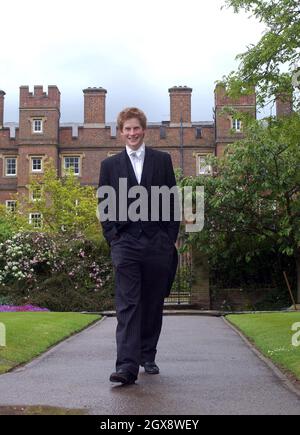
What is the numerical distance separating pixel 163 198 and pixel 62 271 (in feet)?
52.9

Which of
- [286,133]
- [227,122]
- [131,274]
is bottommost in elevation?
[131,274]

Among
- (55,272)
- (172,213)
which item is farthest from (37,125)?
(172,213)

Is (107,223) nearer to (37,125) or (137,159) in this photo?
(137,159)

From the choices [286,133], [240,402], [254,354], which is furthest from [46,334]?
[240,402]

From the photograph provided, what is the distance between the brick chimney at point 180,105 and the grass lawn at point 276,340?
3915 cm

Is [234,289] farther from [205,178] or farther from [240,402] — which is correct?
[240,402]

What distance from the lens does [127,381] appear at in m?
5.43

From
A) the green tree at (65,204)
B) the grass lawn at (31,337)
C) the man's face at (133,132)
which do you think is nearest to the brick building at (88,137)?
the green tree at (65,204)

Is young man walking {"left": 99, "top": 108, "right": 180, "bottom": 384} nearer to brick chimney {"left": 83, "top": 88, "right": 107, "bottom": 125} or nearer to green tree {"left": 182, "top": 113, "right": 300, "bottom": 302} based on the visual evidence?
green tree {"left": 182, "top": 113, "right": 300, "bottom": 302}

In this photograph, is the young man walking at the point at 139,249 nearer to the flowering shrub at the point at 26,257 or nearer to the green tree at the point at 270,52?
the green tree at the point at 270,52

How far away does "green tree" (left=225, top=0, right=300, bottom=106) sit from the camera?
1030 cm

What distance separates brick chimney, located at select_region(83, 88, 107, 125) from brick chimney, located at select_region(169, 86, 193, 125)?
5129 millimetres

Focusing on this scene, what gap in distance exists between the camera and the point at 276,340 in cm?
920

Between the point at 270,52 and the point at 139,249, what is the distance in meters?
5.66
